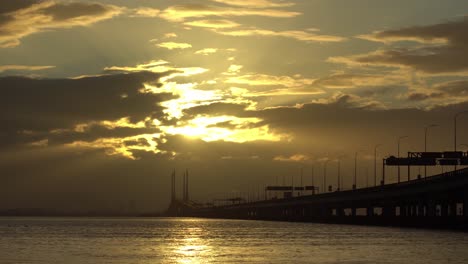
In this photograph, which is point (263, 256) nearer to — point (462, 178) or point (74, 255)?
point (74, 255)

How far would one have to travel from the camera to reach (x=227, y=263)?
67.1 m

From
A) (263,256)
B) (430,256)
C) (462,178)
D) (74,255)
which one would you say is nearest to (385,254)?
(430,256)

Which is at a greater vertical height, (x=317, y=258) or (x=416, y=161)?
(x=416, y=161)

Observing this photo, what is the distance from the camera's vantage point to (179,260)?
70688 mm

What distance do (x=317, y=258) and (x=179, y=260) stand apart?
423 inches

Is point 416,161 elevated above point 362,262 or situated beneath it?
elevated above

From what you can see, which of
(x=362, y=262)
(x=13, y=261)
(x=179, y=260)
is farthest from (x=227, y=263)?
(x=13, y=261)

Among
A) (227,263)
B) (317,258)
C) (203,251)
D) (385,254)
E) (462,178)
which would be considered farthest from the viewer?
(462,178)

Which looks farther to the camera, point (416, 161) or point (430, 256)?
A: point (416, 161)

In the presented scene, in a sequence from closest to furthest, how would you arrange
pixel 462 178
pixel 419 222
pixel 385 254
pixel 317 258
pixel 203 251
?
pixel 317 258, pixel 385 254, pixel 203 251, pixel 462 178, pixel 419 222

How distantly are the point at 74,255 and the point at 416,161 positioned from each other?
112m

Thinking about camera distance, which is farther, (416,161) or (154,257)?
(416,161)

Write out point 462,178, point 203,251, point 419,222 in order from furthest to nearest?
point 419,222
point 462,178
point 203,251

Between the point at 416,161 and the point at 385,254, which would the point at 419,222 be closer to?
the point at 416,161
